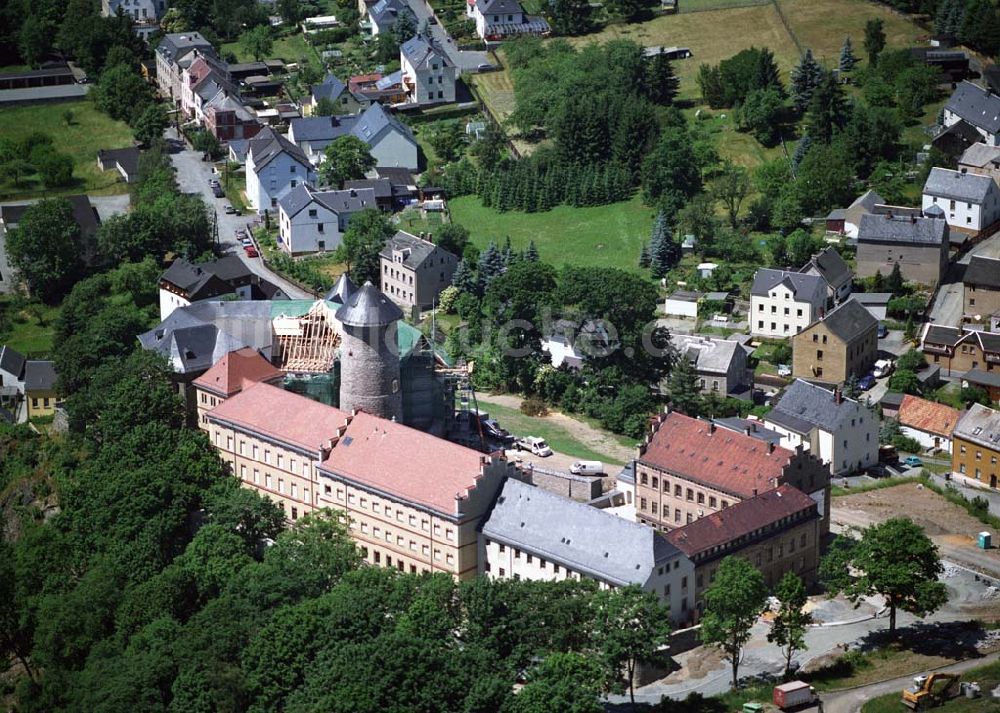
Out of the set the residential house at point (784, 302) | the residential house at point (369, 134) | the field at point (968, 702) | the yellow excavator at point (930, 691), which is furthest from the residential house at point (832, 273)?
the yellow excavator at point (930, 691)

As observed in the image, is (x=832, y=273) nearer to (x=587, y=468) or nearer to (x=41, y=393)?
(x=587, y=468)

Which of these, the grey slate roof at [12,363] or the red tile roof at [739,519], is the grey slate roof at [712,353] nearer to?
the red tile roof at [739,519]

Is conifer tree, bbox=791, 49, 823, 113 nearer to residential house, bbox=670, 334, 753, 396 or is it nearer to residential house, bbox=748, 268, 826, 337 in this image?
residential house, bbox=748, 268, 826, 337

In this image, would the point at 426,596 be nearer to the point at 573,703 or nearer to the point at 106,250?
the point at 573,703

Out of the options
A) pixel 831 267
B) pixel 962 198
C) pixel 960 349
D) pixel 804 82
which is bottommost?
pixel 960 349

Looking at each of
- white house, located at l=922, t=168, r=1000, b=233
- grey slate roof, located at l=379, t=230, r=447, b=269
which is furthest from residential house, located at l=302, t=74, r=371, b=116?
white house, located at l=922, t=168, r=1000, b=233

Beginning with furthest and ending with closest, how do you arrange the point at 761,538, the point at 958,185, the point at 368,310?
the point at 958,185, the point at 368,310, the point at 761,538

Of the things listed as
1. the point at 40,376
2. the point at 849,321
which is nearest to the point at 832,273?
the point at 849,321
